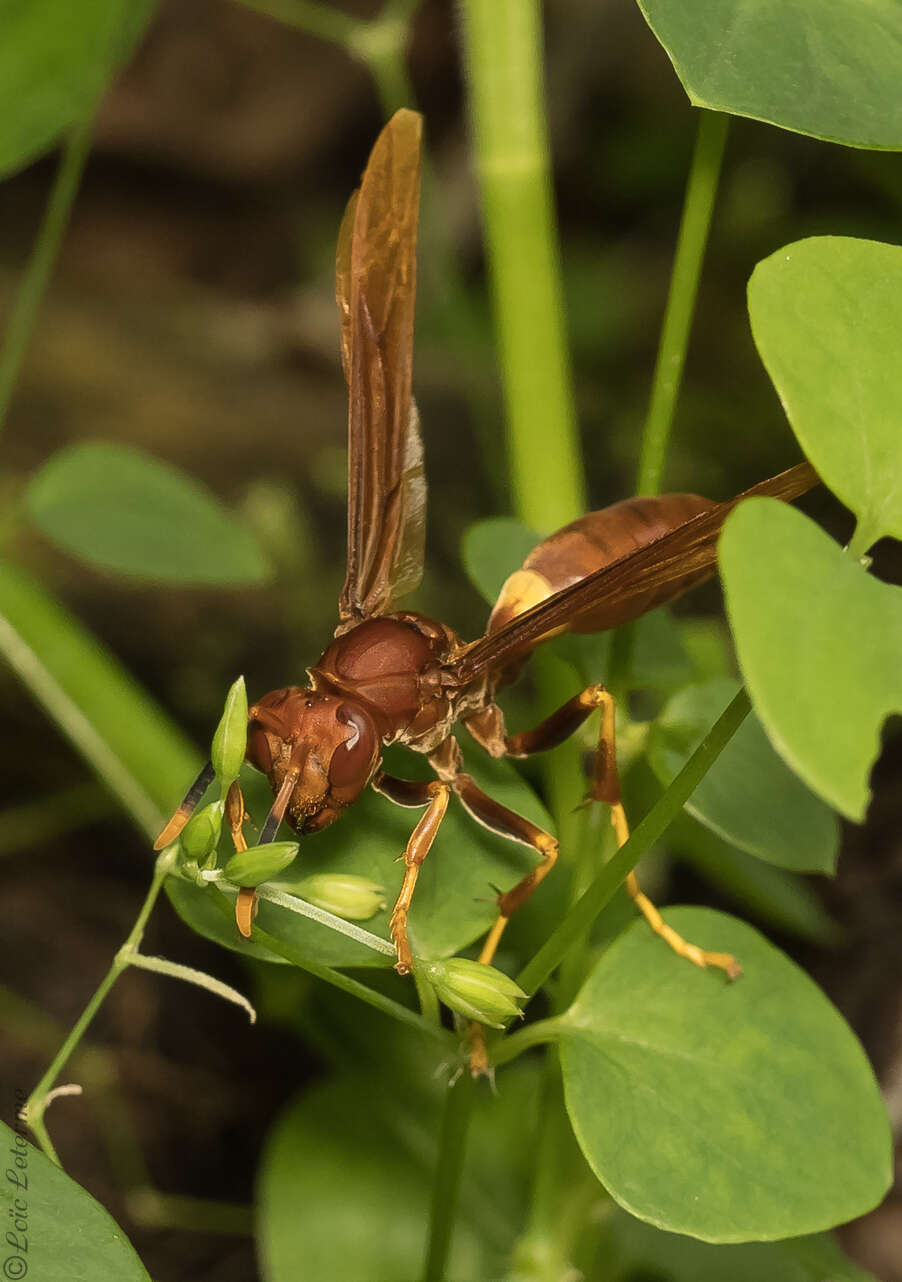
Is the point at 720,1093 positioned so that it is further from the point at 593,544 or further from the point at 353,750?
the point at 593,544

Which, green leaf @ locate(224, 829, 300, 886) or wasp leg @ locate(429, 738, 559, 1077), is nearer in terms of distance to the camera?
green leaf @ locate(224, 829, 300, 886)

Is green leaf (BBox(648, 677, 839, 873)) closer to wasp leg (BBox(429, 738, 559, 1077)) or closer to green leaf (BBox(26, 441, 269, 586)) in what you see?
wasp leg (BBox(429, 738, 559, 1077))

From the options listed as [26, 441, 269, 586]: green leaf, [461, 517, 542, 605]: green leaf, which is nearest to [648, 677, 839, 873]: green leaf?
[461, 517, 542, 605]: green leaf

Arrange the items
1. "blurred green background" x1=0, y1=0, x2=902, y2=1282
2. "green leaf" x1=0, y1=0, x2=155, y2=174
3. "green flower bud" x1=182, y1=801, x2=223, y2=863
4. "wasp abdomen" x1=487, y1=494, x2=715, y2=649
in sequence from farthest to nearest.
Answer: "blurred green background" x1=0, y1=0, x2=902, y2=1282 → "green leaf" x1=0, y1=0, x2=155, y2=174 → "wasp abdomen" x1=487, y1=494, x2=715, y2=649 → "green flower bud" x1=182, y1=801, x2=223, y2=863

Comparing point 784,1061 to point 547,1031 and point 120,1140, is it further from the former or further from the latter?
point 120,1140

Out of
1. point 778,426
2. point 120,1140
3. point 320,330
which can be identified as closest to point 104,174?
point 320,330
